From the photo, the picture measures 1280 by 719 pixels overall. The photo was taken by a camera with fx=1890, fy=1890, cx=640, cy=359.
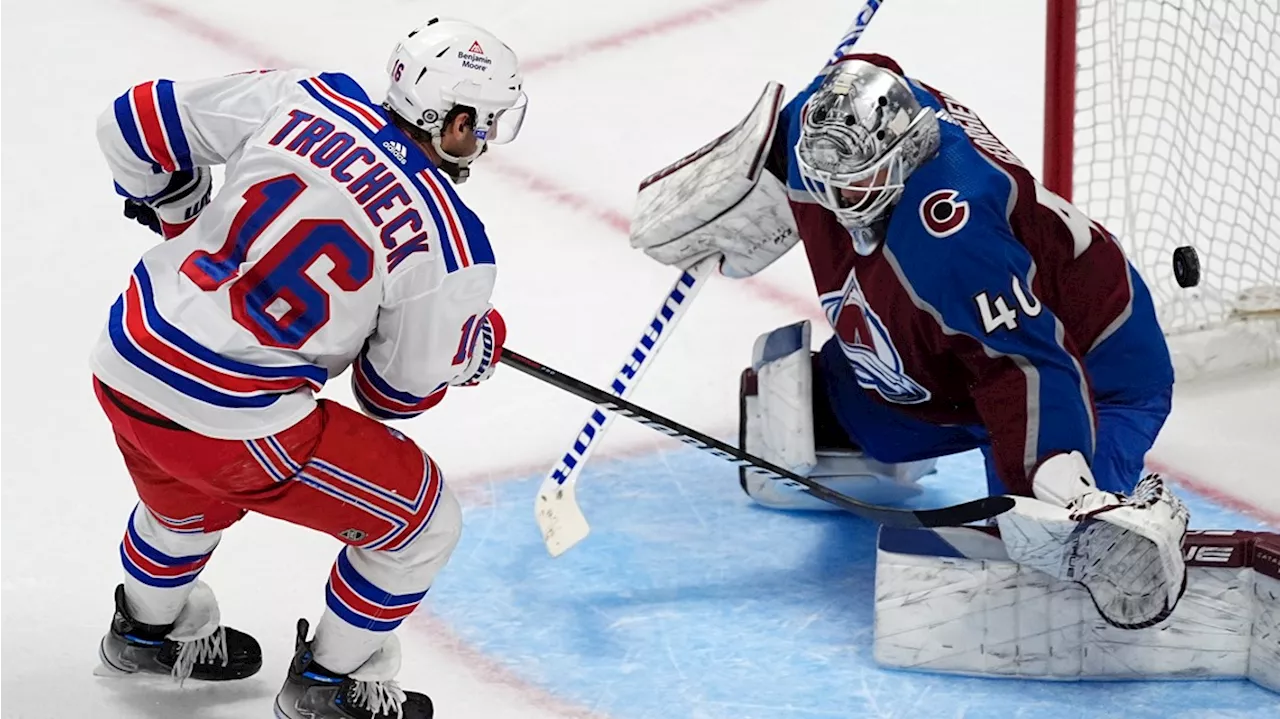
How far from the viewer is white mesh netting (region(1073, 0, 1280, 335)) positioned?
381 cm

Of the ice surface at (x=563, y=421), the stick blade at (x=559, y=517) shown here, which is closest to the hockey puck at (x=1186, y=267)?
the ice surface at (x=563, y=421)

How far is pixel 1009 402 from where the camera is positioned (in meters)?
2.70

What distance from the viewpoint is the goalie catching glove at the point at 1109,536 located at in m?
2.60

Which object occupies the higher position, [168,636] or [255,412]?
[255,412]

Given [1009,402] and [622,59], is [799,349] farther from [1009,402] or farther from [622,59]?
[622,59]

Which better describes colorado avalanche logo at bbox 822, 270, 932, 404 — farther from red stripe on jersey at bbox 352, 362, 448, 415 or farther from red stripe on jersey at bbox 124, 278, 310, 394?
red stripe on jersey at bbox 124, 278, 310, 394

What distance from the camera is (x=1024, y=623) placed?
9.32ft

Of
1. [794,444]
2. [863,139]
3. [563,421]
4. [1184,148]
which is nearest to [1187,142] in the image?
[1184,148]

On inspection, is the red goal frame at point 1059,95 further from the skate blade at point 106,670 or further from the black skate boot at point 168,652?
the skate blade at point 106,670

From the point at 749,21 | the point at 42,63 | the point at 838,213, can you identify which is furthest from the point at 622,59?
the point at 838,213

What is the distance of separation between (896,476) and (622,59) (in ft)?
7.19

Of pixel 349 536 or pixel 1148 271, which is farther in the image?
pixel 1148 271

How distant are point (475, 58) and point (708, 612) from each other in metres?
1.07

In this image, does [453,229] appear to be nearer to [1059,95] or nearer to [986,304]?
[986,304]
